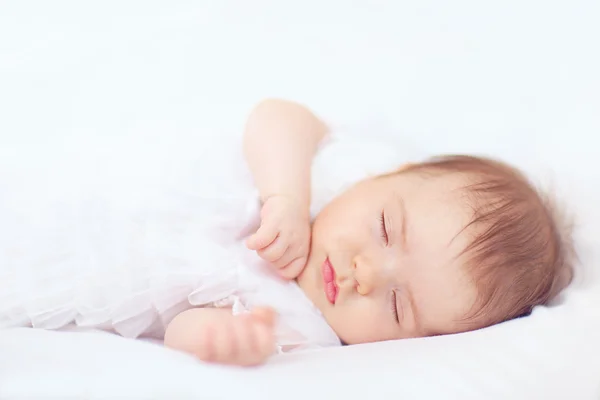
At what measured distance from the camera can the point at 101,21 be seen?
1.73m

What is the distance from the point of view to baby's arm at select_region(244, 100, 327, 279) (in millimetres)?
1140

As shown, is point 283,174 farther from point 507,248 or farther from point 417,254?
point 507,248

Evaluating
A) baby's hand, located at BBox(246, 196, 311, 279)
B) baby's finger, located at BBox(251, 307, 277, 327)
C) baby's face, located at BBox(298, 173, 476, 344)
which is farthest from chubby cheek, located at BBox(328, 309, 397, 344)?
baby's finger, located at BBox(251, 307, 277, 327)

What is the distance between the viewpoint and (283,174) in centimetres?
124

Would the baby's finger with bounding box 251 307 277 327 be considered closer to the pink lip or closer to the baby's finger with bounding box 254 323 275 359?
the baby's finger with bounding box 254 323 275 359

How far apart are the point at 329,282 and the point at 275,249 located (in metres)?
0.10

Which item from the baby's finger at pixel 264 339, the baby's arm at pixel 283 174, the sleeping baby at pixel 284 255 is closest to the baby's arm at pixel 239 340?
the baby's finger at pixel 264 339

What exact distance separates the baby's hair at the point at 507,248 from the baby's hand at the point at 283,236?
0.21m

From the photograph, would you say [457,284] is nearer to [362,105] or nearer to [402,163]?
[402,163]

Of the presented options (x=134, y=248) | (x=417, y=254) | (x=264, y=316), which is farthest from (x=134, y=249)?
(x=417, y=254)

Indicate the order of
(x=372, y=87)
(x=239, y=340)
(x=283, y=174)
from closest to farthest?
(x=239, y=340)
(x=283, y=174)
(x=372, y=87)

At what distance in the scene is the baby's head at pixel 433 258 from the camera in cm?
108

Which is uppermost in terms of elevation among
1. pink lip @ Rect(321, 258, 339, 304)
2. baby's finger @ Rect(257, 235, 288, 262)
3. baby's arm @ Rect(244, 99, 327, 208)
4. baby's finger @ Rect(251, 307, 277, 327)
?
baby's arm @ Rect(244, 99, 327, 208)

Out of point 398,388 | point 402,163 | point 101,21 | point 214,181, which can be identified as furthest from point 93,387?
point 101,21
